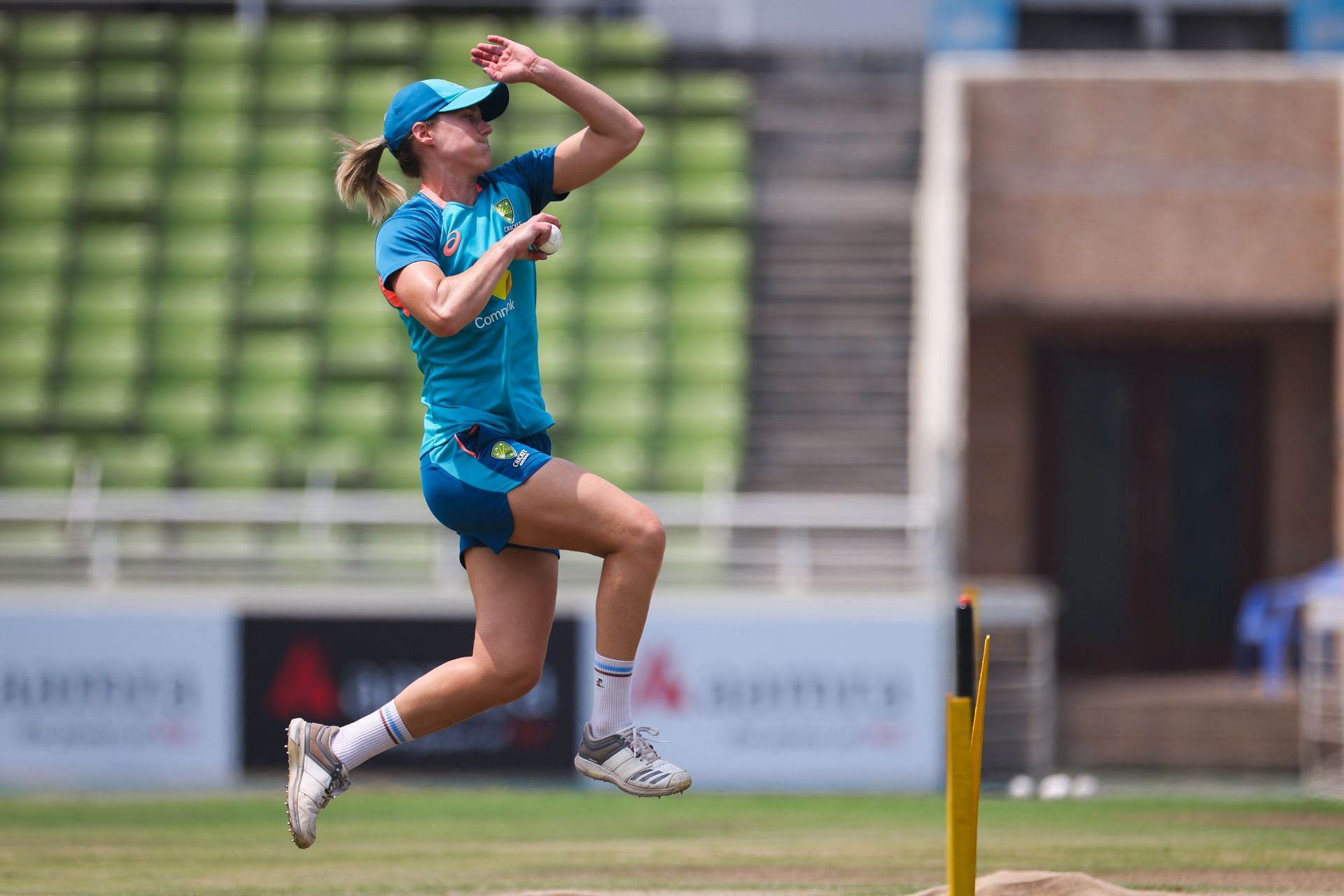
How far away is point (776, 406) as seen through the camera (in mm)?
15125

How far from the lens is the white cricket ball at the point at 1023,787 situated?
1192 cm

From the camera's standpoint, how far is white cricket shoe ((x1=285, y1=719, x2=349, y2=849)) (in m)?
5.13

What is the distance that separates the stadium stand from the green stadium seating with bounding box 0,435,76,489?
24 mm

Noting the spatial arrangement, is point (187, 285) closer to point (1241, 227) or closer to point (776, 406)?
point (776, 406)

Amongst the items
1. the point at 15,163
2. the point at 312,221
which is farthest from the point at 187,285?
the point at 15,163

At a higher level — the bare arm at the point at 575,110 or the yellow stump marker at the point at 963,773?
the bare arm at the point at 575,110

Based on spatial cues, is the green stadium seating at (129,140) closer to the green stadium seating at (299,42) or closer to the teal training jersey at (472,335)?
the green stadium seating at (299,42)

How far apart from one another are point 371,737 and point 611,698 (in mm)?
731

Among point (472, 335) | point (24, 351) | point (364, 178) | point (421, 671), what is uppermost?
point (364, 178)

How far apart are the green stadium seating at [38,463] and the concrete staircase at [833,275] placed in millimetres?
5605

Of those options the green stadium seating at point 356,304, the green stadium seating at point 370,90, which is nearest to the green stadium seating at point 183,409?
the green stadium seating at point 356,304

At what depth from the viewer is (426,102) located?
515 cm

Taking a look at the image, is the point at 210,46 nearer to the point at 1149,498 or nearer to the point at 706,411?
the point at 706,411

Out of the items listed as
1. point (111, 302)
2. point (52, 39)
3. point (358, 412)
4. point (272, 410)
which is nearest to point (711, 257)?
point (358, 412)
